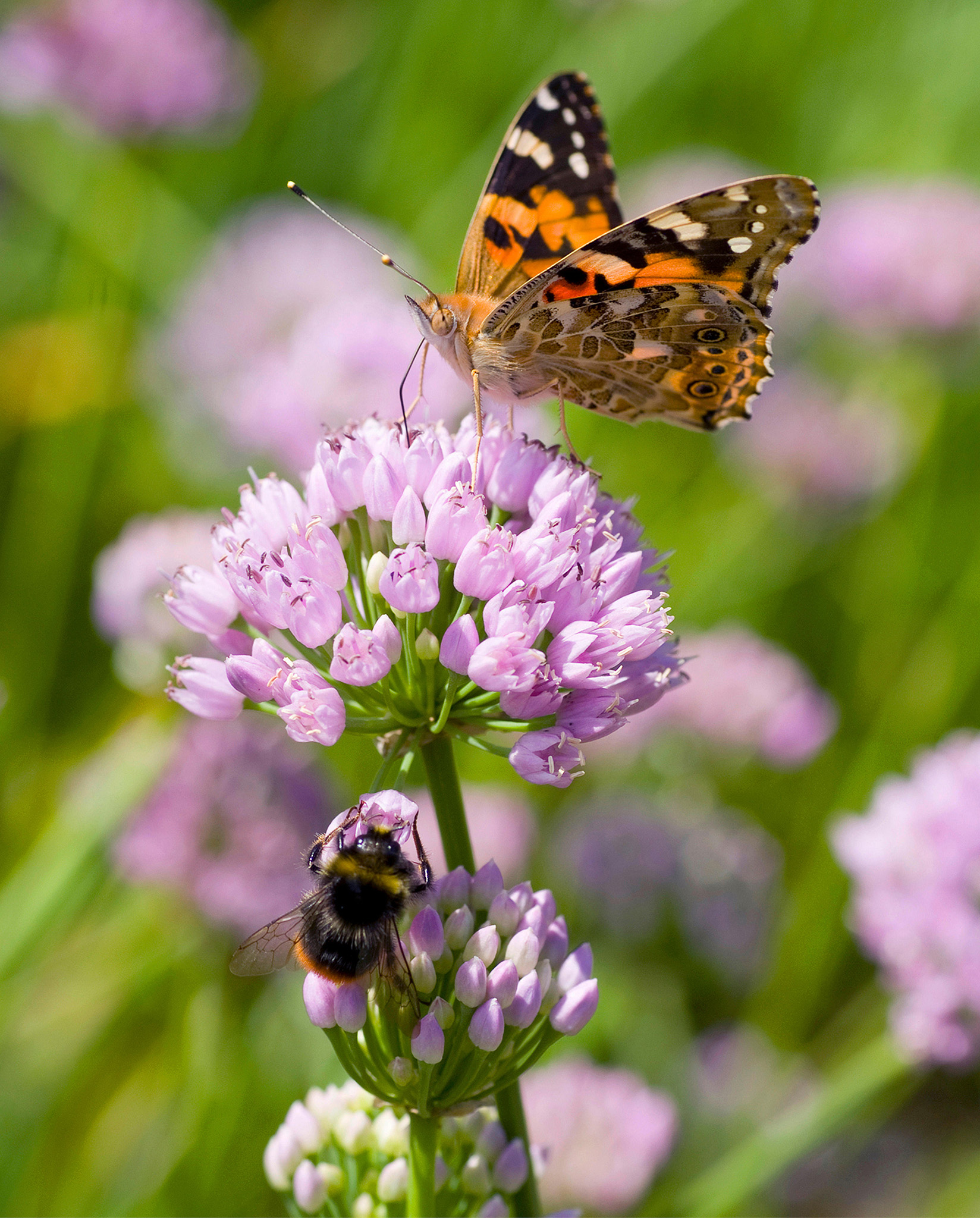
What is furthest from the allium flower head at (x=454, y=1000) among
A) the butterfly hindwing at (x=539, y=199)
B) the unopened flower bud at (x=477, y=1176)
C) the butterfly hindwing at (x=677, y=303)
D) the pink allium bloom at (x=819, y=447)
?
the pink allium bloom at (x=819, y=447)

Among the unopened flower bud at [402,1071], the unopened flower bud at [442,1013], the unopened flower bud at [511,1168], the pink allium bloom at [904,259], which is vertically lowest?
the unopened flower bud at [511,1168]

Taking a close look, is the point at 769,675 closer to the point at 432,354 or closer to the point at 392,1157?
the point at 432,354

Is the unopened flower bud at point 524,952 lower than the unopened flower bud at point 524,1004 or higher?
higher

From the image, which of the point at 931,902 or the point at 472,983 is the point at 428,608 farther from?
the point at 931,902

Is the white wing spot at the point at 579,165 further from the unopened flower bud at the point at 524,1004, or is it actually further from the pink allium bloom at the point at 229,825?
the unopened flower bud at the point at 524,1004

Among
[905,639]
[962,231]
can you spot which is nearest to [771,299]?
[905,639]

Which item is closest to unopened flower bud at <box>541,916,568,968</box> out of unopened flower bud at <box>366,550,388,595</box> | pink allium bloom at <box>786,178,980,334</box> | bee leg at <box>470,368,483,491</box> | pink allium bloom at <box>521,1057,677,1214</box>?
unopened flower bud at <box>366,550,388,595</box>
